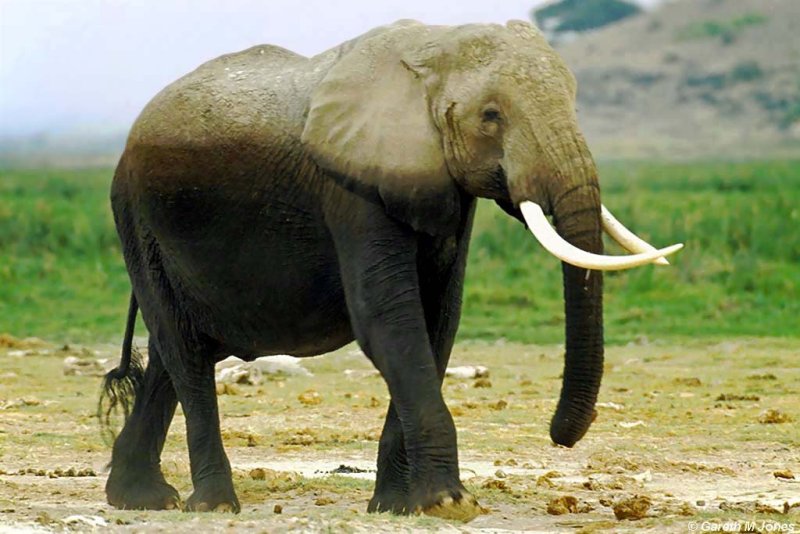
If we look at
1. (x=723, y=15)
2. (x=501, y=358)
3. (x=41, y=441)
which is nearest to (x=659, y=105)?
(x=723, y=15)

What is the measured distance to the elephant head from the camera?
625 cm

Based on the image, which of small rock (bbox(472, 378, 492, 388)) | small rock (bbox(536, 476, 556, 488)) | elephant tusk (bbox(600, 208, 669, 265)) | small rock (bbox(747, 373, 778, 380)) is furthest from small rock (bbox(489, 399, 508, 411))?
elephant tusk (bbox(600, 208, 669, 265))

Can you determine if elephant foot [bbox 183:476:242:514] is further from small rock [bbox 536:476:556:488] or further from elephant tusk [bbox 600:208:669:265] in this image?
elephant tusk [bbox 600:208:669:265]

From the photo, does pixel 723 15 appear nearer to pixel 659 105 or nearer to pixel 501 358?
pixel 659 105

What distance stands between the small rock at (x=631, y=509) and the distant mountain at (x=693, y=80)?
42666 millimetres

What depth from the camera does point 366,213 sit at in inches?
258

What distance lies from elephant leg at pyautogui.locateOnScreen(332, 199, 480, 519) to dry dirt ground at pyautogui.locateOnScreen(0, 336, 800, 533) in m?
0.17

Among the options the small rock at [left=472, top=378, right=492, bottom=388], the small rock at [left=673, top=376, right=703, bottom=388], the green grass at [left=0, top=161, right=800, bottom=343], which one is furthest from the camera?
the green grass at [left=0, top=161, right=800, bottom=343]

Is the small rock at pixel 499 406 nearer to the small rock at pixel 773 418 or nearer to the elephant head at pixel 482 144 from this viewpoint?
the small rock at pixel 773 418

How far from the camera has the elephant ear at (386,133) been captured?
6.45 m

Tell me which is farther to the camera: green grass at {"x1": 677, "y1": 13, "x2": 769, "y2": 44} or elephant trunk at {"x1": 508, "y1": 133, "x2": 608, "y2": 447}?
green grass at {"x1": 677, "y1": 13, "x2": 769, "y2": 44}

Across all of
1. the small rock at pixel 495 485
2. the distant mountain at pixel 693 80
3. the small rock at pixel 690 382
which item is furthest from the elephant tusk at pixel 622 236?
the distant mountain at pixel 693 80

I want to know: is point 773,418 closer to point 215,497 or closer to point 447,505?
point 215,497

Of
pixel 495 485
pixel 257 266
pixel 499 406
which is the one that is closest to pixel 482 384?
pixel 499 406
